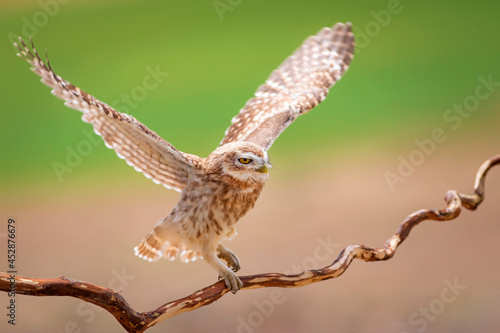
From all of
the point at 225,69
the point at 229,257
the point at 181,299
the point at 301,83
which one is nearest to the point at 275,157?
the point at 225,69

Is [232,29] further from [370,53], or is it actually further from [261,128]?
[261,128]

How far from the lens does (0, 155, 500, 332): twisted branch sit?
4.71 ft

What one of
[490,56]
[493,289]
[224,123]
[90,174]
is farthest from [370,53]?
[90,174]

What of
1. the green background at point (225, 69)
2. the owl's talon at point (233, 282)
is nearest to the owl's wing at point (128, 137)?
the owl's talon at point (233, 282)

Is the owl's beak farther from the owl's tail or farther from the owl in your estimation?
the owl's tail

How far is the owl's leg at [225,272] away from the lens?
1845mm

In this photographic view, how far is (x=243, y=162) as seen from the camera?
1.83m

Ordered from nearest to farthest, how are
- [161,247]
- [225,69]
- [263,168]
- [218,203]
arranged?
[263,168], [218,203], [161,247], [225,69]

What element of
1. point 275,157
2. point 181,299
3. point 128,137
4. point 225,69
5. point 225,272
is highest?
point 225,69

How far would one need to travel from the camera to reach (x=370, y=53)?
16.2 ft

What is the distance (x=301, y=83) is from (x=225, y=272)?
1.23 m

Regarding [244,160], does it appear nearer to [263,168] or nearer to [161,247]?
[263,168]

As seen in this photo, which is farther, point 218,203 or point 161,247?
point 161,247

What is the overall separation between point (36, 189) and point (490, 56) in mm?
3843
